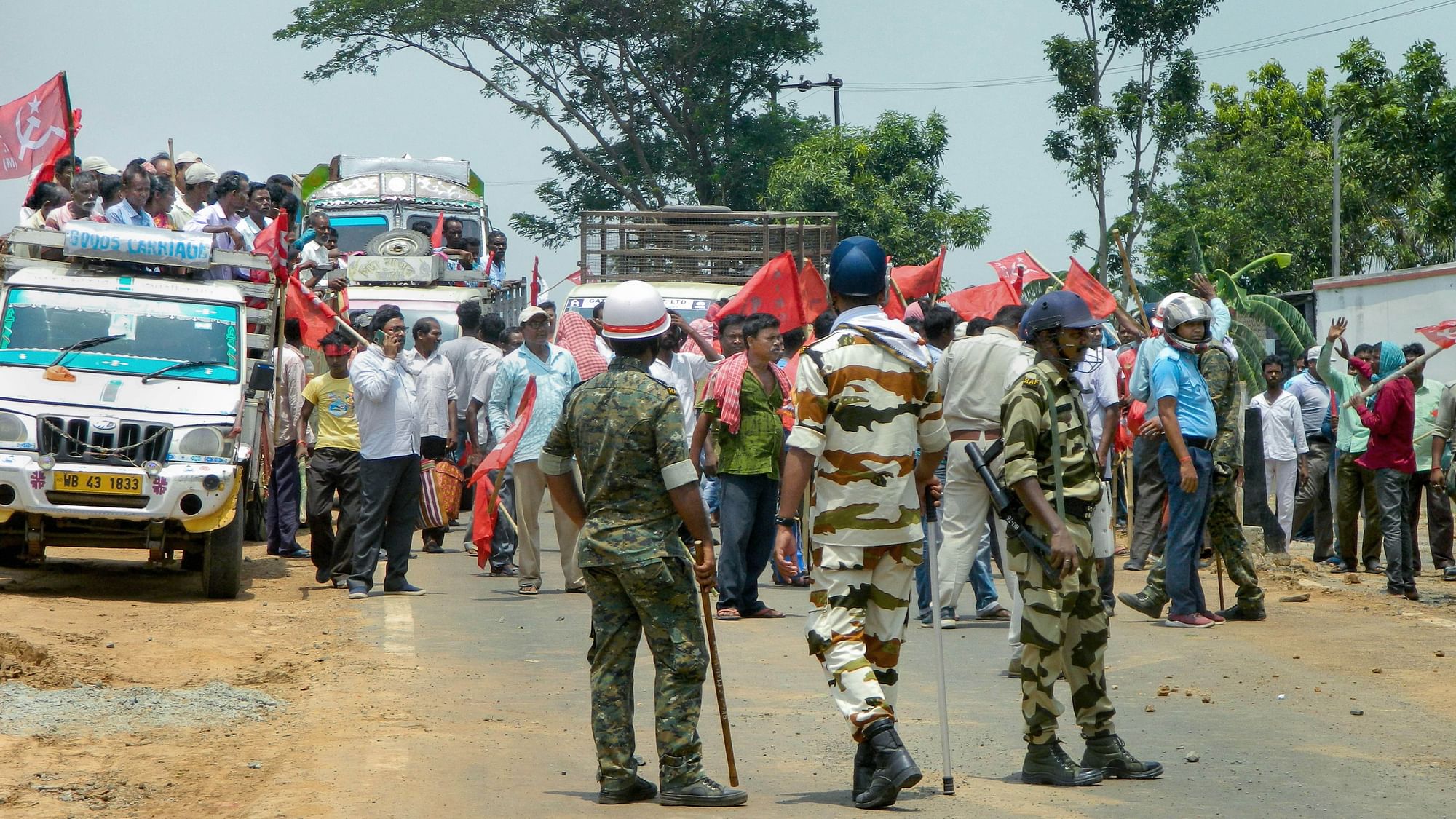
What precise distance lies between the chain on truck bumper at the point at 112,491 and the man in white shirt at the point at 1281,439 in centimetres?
941

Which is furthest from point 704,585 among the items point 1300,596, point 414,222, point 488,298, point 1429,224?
point 1429,224

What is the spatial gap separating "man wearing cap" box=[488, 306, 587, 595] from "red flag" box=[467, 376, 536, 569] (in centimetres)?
6

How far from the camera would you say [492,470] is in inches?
429

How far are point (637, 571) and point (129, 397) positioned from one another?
21.6 feet

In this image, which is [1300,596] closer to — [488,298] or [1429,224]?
[488,298]

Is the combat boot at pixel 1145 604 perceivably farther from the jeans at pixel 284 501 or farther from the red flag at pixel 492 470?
the jeans at pixel 284 501

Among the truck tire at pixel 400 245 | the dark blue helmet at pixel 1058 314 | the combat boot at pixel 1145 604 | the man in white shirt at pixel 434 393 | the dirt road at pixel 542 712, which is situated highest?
the truck tire at pixel 400 245

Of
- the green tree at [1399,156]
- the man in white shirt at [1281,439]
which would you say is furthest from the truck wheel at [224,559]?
the green tree at [1399,156]

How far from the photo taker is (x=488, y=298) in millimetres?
20422

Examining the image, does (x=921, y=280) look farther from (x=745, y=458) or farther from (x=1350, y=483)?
(x=745, y=458)

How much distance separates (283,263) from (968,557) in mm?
6720

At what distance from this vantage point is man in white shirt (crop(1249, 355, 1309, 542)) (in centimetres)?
1462

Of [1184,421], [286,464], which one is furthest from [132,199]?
[1184,421]

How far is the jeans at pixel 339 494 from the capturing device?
38.6ft
